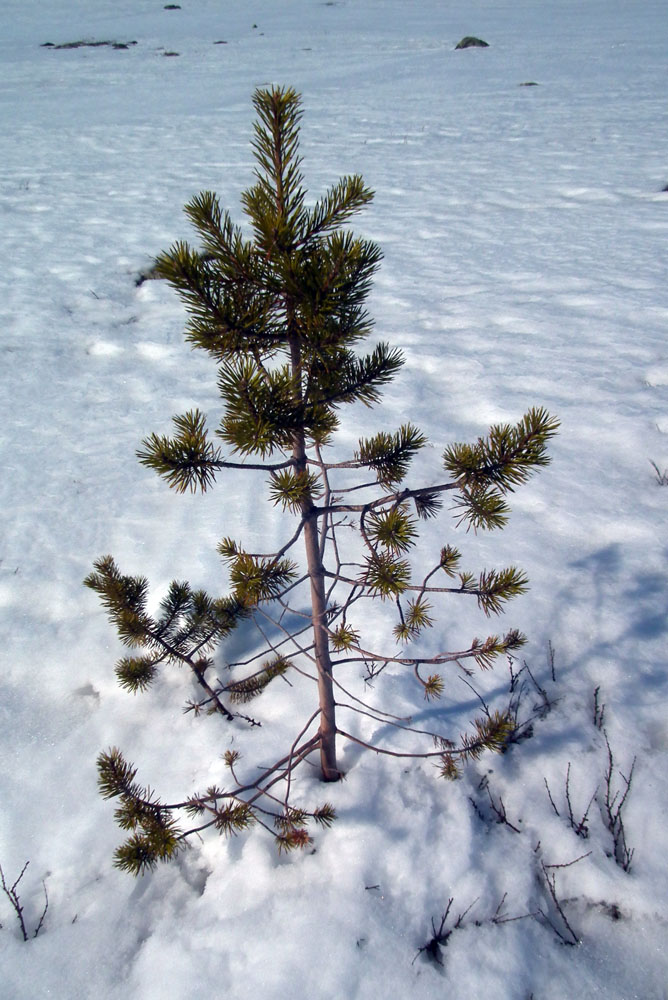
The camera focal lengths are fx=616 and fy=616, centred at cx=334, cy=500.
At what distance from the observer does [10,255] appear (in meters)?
7.29

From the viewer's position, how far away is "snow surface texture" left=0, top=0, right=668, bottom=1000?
6.33 feet

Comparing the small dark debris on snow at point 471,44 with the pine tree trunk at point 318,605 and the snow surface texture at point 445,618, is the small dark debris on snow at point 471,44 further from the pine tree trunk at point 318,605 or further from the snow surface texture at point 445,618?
the pine tree trunk at point 318,605

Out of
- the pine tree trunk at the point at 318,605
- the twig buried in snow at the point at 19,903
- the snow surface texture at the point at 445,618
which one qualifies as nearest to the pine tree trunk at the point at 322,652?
the pine tree trunk at the point at 318,605

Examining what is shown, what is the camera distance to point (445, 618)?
2.98 m

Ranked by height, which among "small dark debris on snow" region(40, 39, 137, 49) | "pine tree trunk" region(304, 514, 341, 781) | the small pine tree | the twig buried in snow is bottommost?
the twig buried in snow

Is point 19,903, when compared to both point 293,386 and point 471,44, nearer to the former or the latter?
point 293,386

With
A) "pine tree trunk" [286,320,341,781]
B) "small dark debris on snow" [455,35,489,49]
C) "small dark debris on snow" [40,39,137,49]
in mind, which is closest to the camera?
"pine tree trunk" [286,320,341,781]

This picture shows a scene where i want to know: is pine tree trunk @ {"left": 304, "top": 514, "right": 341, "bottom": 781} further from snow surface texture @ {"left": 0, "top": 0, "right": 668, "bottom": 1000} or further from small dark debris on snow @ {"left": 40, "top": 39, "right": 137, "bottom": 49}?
small dark debris on snow @ {"left": 40, "top": 39, "right": 137, "bottom": 49}

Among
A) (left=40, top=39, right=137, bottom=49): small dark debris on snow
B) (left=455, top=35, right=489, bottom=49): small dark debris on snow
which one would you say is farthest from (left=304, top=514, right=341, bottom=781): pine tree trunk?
(left=40, top=39, right=137, bottom=49): small dark debris on snow

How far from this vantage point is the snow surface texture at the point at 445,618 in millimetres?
1929

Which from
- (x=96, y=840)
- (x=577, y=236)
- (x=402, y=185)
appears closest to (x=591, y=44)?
(x=402, y=185)

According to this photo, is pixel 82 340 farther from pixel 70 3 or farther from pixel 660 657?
pixel 70 3

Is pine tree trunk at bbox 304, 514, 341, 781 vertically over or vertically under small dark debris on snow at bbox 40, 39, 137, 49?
under

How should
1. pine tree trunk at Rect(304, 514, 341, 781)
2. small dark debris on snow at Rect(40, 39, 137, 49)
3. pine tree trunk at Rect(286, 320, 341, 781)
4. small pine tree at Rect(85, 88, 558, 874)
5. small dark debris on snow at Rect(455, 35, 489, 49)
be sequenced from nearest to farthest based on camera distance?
small pine tree at Rect(85, 88, 558, 874) < pine tree trunk at Rect(286, 320, 341, 781) < pine tree trunk at Rect(304, 514, 341, 781) < small dark debris on snow at Rect(455, 35, 489, 49) < small dark debris on snow at Rect(40, 39, 137, 49)
